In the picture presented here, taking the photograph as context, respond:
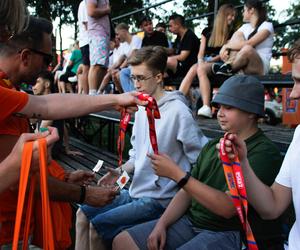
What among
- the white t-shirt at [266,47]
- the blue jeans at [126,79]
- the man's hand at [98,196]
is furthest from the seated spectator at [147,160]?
the blue jeans at [126,79]

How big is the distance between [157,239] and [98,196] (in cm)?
40

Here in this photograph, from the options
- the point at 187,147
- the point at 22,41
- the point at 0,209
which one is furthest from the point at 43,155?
the point at 187,147

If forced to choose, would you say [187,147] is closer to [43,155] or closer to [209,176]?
[209,176]

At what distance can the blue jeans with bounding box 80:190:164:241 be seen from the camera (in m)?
2.64

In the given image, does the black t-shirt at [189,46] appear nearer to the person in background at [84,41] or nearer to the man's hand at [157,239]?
the person in background at [84,41]

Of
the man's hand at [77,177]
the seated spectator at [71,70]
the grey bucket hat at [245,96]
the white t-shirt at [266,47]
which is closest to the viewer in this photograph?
the grey bucket hat at [245,96]

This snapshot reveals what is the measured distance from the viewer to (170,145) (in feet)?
9.09

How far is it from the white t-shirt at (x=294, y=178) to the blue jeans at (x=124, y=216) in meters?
1.03

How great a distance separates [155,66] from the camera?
2.96m

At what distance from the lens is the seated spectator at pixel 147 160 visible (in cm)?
268

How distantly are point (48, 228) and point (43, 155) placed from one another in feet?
0.76

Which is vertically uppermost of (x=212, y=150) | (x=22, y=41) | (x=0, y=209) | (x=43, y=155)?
(x=22, y=41)

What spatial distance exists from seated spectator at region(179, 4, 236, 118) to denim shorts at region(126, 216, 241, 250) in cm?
255

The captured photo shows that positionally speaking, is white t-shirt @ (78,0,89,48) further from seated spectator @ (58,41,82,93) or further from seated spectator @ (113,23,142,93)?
seated spectator @ (58,41,82,93)
